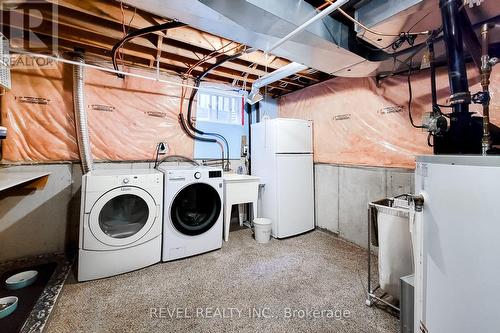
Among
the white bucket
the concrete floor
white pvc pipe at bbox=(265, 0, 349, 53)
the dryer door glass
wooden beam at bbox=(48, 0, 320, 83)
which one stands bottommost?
the concrete floor

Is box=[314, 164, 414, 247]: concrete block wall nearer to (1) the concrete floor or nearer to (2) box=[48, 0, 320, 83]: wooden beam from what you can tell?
(1) the concrete floor

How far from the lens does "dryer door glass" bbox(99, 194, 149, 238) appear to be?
2139mm

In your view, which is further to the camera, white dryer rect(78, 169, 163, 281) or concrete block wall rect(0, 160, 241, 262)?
concrete block wall rect(0, 160, 241, 262)

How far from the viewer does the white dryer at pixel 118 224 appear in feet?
6.23

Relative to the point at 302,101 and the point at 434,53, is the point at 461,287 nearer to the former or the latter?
the point at 434,53

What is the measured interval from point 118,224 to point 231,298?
149cm

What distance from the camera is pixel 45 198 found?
2.34m

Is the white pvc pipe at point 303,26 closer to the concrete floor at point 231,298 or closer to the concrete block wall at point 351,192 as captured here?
the concrete block wall at point 351,192

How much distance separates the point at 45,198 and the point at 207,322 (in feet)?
7.55

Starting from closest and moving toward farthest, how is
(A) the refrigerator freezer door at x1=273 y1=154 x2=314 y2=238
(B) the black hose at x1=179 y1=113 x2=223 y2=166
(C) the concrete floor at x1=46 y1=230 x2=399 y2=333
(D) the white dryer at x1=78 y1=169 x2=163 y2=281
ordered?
(C) the concrete floor at x1=46 y1=230 x2=399 y2=333 < (D) the white dryer at x1=78 y1=169 x2=163 y2=281 < (A) the refrigerator freezer door at x1=273 y1=154 x2=314 y2=238 < (B) the black hose at x1=179 y1=113 x2=223 y2=166

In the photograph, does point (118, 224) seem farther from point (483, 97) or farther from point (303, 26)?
point (483, 97)

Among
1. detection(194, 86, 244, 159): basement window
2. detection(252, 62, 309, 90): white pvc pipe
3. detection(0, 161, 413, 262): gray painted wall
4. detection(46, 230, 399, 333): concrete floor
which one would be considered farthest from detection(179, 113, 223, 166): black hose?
detection(46, 230, 399, 333): concrete floor

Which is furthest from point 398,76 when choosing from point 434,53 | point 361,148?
point 361,148

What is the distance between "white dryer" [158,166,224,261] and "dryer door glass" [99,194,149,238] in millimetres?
283
